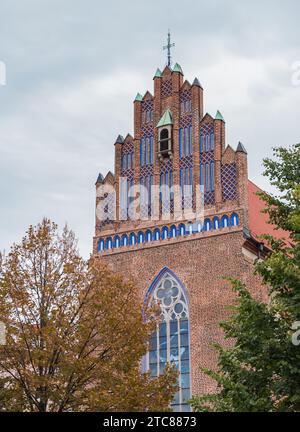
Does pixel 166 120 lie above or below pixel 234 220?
above

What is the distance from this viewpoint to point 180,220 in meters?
28.9

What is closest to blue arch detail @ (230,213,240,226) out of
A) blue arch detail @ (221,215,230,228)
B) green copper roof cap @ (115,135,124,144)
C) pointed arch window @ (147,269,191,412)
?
blue arch detail @ (221,215,230,228)

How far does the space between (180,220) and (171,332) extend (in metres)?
4.12

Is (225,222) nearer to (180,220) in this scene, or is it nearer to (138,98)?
(180,220)

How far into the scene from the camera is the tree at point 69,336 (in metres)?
16.6

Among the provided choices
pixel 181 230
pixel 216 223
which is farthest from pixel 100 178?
pixel 216 223

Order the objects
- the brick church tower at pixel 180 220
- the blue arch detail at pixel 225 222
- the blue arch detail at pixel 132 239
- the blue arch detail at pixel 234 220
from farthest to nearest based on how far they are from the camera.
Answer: the blue arch detail at pixel 132 239, the blue arch detail at pixel 225 222, the blue arch detail at pixel 234 220, the brick church tower at pixel 180 220

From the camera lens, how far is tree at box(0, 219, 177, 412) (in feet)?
54.5

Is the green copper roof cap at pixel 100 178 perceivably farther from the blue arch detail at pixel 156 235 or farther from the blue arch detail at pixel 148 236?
the blue arch detail at pixel 156 235

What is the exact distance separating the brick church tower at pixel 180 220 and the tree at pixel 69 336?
880 centimetres

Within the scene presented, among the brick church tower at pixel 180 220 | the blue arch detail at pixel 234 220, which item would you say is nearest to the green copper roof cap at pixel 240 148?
the brick church tower at pixel 180 220

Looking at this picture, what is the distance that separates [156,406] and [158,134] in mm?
15671

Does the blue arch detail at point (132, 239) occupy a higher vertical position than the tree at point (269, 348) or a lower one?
higher
